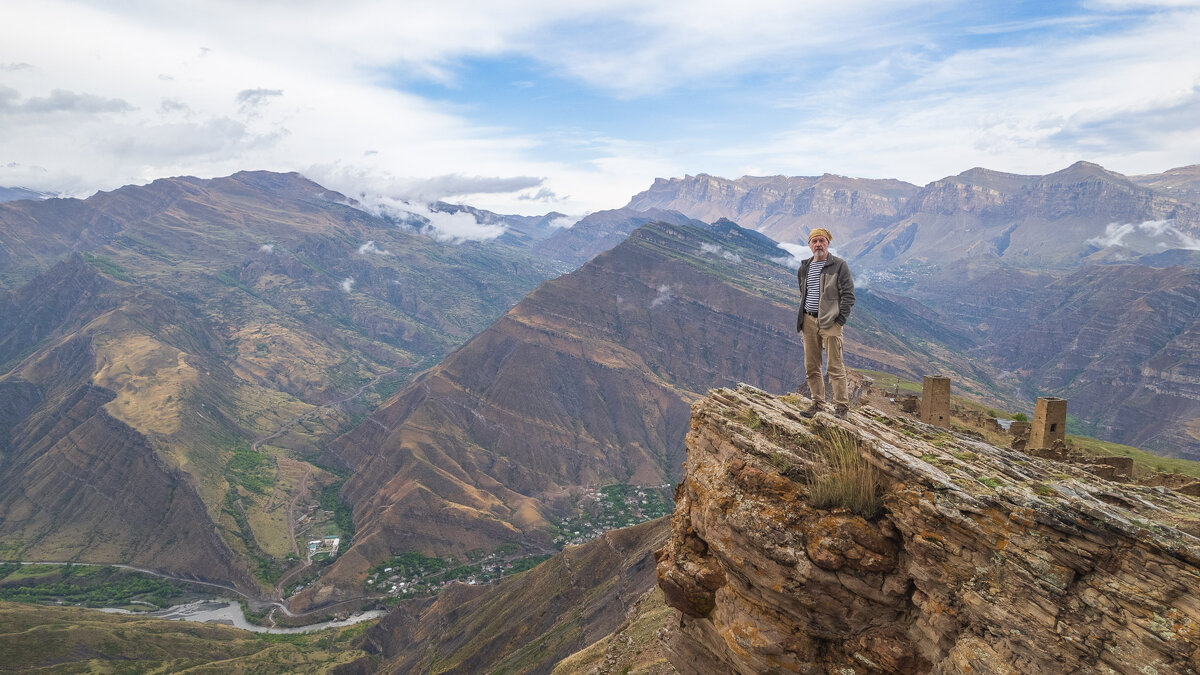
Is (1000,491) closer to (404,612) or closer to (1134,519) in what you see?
(1134,519)

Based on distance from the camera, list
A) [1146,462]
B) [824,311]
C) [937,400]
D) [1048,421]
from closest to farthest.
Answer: [824,311] → [1048,421] → [937,400] → [1146,462]

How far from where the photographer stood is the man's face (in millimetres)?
17906

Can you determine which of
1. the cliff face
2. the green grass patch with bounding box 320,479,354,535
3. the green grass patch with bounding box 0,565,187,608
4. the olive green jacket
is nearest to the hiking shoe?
the cliff face

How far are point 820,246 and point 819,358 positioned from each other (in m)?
3.60

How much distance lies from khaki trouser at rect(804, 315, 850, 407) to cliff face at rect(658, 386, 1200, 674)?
1.11 m

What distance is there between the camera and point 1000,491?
43.5 feet

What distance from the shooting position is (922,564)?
555 inches

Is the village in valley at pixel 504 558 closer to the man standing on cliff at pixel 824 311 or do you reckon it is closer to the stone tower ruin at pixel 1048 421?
the stone tower ruin at pixel 1048 421

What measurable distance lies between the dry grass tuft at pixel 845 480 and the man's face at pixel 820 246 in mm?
5299

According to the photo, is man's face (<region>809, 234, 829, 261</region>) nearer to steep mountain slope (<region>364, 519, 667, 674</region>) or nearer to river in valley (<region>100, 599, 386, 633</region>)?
steep mountain slope (<region>364, 519, 667, 674</region>)

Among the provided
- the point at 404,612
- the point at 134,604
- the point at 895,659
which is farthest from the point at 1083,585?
the point at 134,604

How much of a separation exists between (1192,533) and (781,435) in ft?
31.3

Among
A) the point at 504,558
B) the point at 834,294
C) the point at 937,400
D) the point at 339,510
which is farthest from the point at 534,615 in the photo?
the point at 339,510

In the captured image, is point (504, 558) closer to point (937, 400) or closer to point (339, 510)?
point (339, 510)
